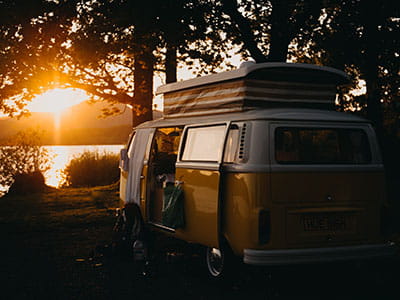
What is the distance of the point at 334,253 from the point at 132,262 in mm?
3523

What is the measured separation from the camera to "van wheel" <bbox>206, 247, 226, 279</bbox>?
7.50 metres

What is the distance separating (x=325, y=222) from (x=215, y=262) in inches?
62.6

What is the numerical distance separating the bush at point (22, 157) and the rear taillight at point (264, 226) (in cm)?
2169

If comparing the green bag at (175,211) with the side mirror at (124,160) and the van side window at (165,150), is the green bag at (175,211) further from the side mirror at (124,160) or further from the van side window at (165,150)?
Answer: the side mirror at (124,160)

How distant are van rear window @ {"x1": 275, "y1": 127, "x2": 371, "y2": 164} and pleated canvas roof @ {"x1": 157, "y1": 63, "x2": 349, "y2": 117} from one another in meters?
0.45

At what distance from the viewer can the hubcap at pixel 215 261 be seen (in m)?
7.58

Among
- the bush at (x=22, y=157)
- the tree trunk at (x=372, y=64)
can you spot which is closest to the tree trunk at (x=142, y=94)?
the bush at (x=22, y=157)

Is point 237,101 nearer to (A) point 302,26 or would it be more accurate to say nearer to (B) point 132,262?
(B) point 132,262

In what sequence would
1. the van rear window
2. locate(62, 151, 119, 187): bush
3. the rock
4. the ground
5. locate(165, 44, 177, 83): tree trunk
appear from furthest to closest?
locate(62, 151, 119, 187): bush → the rock → locate(165, 44, 177, 83): tree trunk → the van rear window → the ground

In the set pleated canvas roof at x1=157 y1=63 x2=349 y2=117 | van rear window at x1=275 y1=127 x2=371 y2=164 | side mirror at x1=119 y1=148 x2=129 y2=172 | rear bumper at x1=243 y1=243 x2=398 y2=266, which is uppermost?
pleated canvas roof at x1=157 y1=63 x2=349 y2=117

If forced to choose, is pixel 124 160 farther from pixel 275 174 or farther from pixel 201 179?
pixel 275 174

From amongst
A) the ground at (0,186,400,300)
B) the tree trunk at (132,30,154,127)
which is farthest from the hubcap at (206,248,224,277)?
the tree trunk at (132,30,154,127)

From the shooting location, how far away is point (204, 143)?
8.07 metres

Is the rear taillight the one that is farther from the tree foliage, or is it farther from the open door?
the tree foliage
